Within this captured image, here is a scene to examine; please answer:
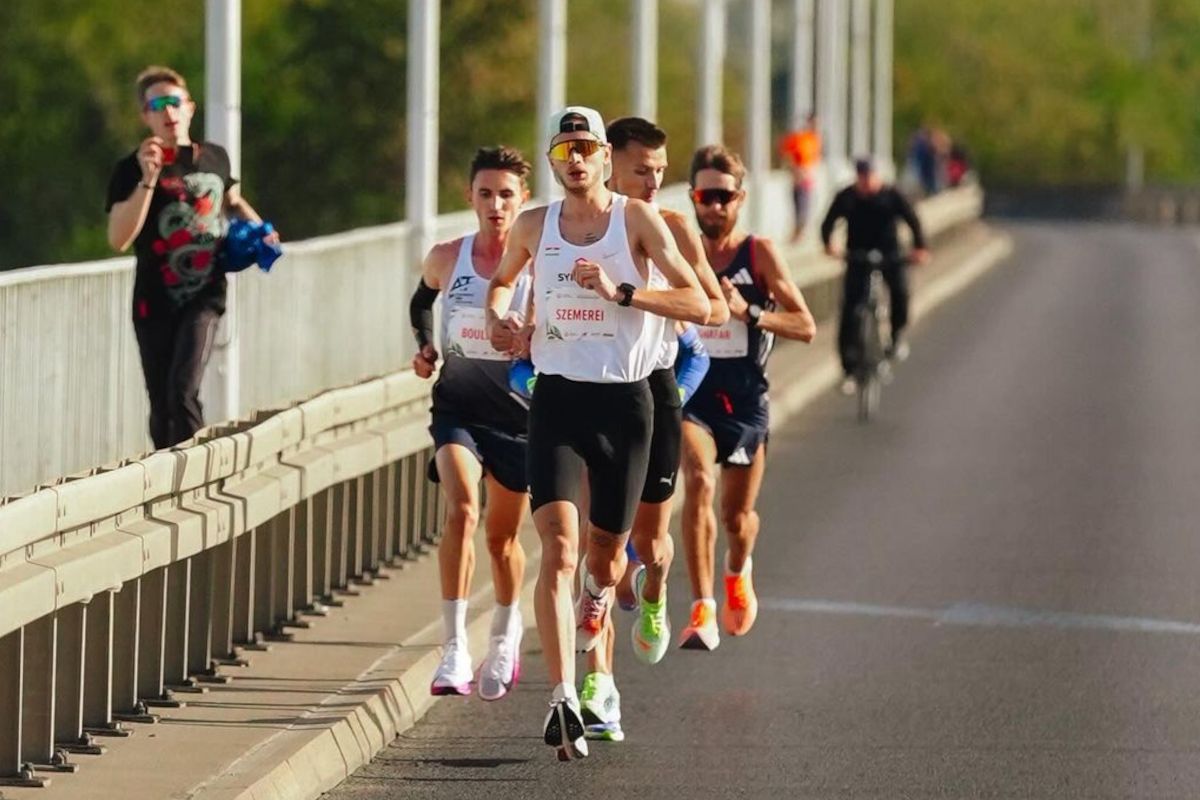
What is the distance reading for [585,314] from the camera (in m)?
9.71

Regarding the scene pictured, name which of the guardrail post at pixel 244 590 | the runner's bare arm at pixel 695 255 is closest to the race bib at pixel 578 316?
the runner's bare arm at pixel 695 255

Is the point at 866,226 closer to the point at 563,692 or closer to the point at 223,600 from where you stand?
the point at 223,600

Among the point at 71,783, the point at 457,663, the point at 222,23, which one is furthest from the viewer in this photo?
the point at 222,23

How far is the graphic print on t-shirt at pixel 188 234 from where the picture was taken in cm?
1296

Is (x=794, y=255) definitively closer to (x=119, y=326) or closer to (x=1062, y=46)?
(x=119, y=326)

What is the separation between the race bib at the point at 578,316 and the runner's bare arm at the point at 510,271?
10.0 inches

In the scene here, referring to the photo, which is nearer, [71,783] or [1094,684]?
[71,783]

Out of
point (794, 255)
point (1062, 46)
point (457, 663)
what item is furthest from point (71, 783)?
point (1062, 46)

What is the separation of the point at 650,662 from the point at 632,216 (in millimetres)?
1981

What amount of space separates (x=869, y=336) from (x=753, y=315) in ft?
38.2

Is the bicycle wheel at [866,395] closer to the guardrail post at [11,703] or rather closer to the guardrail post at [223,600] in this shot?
the guardrail post at [223,600]

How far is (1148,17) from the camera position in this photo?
443ft

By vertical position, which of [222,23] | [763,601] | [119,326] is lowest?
[763,601]

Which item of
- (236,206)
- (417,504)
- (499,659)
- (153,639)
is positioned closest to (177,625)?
(153,639)
